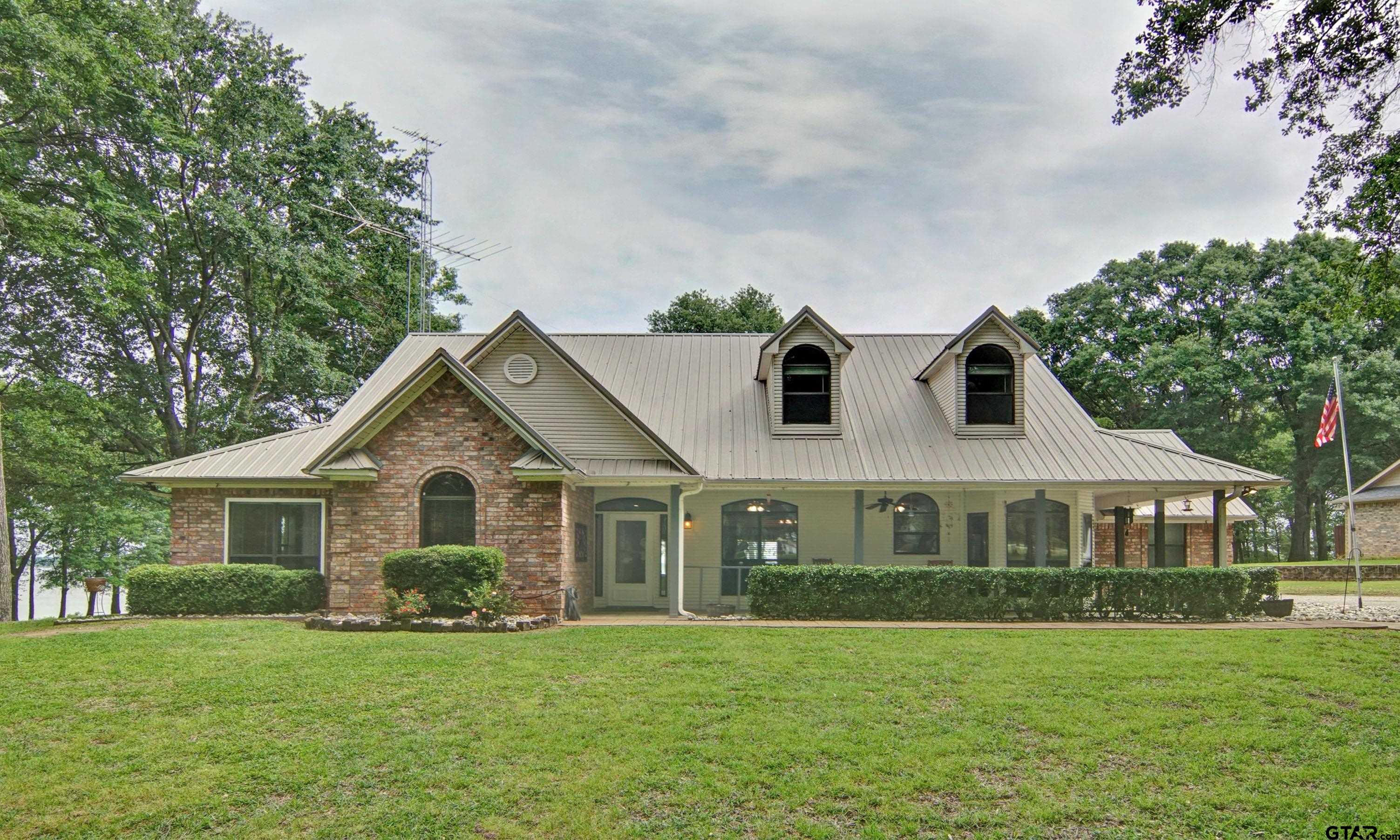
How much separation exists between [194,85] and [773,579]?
67.6ft

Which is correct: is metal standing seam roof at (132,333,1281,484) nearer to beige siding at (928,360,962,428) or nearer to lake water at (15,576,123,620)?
beige siding at (928,360,962,428)

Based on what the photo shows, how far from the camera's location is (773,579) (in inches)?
563

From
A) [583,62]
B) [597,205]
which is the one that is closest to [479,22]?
[583,62]

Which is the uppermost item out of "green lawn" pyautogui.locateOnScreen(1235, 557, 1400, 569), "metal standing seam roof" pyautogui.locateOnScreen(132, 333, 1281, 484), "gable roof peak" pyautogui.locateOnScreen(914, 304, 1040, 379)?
"gable roof peak" pyautogui.locateOnScreen(914, 304, 1040, 379)

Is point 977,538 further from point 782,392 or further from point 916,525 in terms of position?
point 782,392

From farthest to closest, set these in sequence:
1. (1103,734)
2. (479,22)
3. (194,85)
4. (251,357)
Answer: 1. (251,357)
2. (194,85)
3. (479,22)
4. (1103,734)

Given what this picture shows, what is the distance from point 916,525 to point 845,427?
2.55 meters

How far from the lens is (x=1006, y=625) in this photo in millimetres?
13750

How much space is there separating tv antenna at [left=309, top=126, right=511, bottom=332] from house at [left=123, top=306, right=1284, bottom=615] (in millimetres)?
2379

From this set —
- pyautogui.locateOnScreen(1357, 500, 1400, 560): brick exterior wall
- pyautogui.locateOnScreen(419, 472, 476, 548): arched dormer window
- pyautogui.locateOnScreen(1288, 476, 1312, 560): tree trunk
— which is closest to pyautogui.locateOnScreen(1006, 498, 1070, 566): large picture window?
pyautogui.locateOnScreen(419, 472, 476, 548): arched dormer window

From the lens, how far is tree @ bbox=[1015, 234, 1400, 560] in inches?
1345

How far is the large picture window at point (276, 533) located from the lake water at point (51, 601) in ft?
94.5

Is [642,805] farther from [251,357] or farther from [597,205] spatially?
[251,357]

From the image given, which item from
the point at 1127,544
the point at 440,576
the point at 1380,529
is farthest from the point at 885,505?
the point at 1380,529
